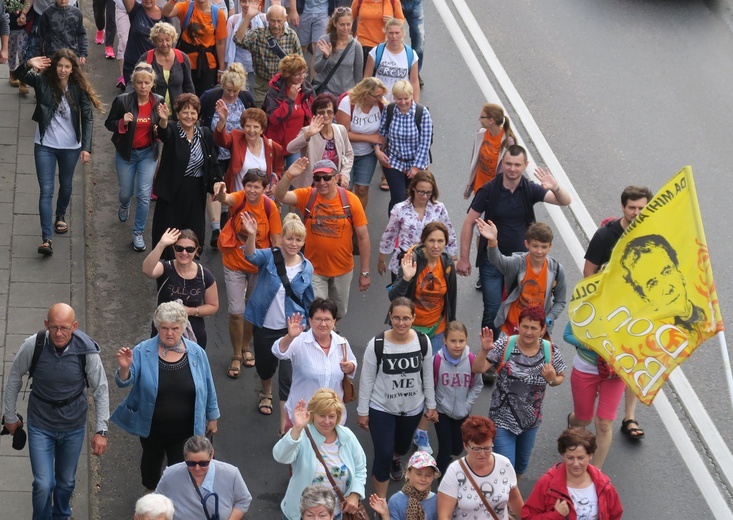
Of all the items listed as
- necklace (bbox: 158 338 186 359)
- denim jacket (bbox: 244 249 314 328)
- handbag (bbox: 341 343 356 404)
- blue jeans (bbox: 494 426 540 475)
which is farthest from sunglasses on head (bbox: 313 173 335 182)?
blue jeans (bbox: 494 426 540 475)

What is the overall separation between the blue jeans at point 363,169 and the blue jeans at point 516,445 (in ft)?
12.9

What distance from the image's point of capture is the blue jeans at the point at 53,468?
10367 mm

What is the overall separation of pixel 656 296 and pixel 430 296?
2.26m

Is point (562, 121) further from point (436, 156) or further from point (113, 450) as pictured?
point (113, 450)

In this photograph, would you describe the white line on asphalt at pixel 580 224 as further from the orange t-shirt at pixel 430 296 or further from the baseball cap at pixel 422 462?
the baseball cap at pixel 422 462

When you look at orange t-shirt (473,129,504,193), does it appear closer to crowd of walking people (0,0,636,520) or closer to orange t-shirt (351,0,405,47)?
crowd of walking people (0,0,636,520)

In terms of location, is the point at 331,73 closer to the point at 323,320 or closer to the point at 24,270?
the point at 24,270

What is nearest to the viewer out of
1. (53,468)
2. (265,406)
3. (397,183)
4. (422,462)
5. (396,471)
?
(422,462)

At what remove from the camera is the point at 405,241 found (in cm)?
1243

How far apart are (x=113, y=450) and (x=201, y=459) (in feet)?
7.30

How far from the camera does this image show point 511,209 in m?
12.4

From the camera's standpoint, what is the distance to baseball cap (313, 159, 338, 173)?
12.3m

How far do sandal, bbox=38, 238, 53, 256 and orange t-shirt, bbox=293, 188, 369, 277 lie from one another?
9.10ft

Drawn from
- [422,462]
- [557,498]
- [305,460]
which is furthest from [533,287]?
[305,460]
